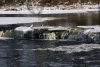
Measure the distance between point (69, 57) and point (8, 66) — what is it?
10.1 feet

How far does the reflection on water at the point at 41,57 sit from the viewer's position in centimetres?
1468

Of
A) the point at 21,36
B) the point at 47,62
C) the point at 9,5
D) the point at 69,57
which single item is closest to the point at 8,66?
the point at 47,62

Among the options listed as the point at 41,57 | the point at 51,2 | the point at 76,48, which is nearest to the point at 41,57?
the point at 41,57

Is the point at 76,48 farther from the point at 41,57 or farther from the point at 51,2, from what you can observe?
the point at 51,2

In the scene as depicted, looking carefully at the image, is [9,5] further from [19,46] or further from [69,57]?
[69,57]

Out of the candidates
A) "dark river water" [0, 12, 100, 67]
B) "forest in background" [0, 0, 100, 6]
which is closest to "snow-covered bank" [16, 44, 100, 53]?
"dark river water" [0, 12, 100, 67]

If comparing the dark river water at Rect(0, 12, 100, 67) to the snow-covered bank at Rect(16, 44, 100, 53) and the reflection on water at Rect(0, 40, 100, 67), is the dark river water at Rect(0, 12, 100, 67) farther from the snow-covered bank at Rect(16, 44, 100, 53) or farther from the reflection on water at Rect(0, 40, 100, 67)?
the snow-covered bank at Rect(16, 44, 100, 53)

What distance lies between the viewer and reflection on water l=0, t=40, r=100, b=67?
14.7 meters

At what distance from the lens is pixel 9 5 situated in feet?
194

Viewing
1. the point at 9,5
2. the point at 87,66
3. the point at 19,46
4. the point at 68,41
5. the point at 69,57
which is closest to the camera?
the point at 87,66

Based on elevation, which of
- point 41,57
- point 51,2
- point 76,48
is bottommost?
point 51,2

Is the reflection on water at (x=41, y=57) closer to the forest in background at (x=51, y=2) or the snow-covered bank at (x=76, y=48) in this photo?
the snow-covered bank at (x=76, y=48)

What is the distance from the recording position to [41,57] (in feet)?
53.2

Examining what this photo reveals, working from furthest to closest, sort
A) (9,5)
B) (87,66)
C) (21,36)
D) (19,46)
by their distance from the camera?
(9,5), (21,36), (19,46), (87,66)
